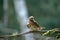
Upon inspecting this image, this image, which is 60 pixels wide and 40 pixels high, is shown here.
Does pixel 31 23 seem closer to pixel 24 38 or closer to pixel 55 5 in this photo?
pixel 24 38

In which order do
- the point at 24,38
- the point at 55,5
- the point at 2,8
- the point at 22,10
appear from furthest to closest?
the point at 2,8
the point at 55,5
the point at 22,10
the point at 24,38

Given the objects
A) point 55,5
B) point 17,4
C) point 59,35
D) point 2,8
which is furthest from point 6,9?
point 59,35

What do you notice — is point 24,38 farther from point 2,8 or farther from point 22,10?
point 2,8

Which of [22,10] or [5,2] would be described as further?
[5,2]

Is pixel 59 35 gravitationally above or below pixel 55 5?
below

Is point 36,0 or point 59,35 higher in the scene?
point 36,0

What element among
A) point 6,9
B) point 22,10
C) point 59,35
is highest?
point 6,9

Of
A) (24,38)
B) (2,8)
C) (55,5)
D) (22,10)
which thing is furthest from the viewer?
(2,8)

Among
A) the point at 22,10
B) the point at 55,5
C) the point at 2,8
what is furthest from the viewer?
the point at 2,8

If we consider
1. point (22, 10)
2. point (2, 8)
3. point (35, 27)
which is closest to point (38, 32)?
point (35, 27)
